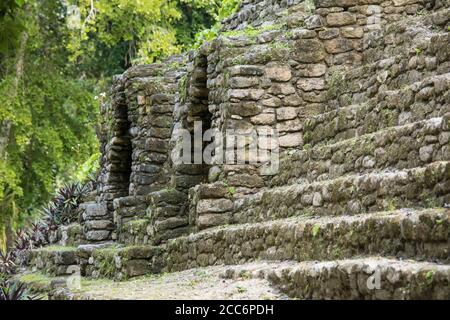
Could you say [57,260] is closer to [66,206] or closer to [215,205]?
[66,206]

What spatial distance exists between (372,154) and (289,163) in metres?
2.19

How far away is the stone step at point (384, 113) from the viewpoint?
32.2 ft

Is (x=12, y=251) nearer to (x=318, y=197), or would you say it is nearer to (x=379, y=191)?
(x=318, y=197)

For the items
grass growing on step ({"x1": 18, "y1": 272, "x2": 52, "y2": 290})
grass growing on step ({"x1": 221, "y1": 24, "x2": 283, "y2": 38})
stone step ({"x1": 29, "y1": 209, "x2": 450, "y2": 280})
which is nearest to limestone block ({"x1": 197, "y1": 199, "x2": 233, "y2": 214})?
stone step ({"x1": 29, "y1": 209, "x2": 450, "y2": 280})

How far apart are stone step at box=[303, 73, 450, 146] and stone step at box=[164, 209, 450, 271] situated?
4.20 feet

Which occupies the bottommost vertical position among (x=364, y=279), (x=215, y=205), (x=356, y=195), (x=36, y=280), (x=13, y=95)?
(x=36, y=280)

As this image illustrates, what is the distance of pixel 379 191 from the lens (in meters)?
9.18

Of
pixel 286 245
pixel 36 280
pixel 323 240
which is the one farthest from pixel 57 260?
pixel 323 240

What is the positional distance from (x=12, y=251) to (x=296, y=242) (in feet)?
38.5

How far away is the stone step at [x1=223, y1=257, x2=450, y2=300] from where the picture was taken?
6.88 m

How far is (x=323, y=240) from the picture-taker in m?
9.22

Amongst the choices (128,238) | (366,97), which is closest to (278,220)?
(366,97)

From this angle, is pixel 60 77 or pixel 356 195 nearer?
pixel 356 195

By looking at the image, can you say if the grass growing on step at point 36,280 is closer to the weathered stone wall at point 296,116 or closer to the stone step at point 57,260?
the stone step at point 57,260
